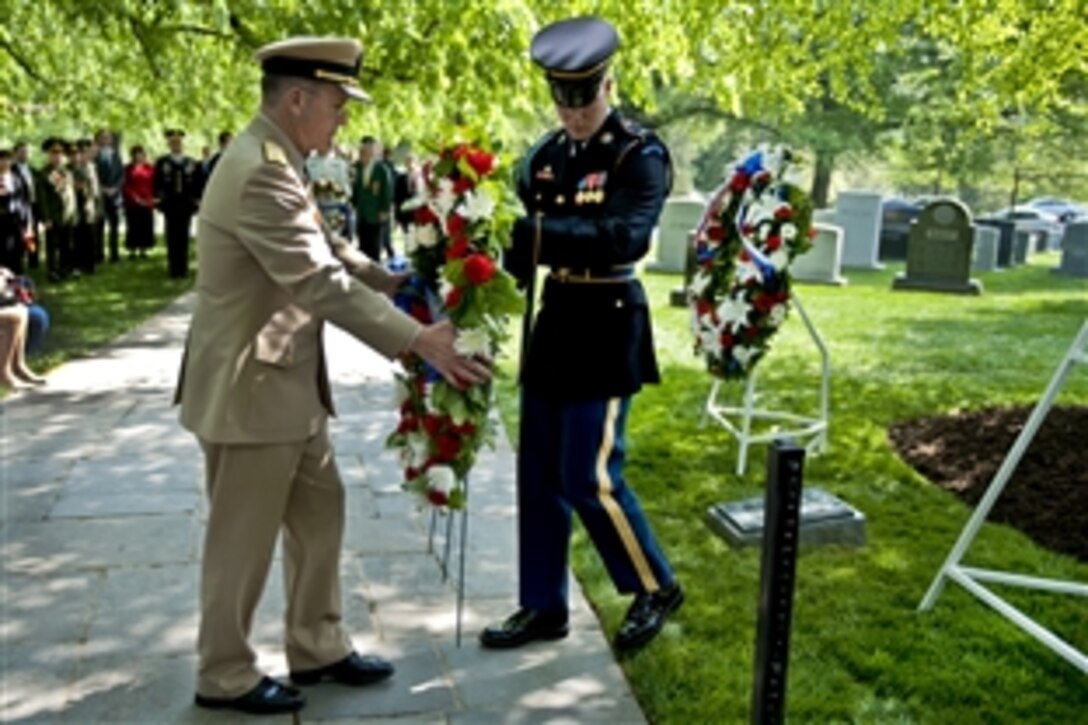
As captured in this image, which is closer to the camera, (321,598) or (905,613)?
(321,598)

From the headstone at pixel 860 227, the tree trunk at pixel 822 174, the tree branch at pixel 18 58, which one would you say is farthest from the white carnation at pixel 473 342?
the tree trunk at pixel 822 174

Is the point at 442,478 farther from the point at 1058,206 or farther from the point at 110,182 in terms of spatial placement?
the point at 1058,206

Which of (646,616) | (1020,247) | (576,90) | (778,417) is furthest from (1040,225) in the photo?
(576,90)

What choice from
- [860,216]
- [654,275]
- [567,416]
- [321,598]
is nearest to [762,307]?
[567,416]

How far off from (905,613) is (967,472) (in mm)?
2473

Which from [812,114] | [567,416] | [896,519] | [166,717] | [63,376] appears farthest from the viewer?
[812,114]

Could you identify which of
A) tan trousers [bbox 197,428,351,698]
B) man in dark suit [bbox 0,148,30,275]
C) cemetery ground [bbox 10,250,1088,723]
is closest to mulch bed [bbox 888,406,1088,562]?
→ cemetery ground [bbox 10,250,1088,723]

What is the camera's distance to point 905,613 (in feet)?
15.6

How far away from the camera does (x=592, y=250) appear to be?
3869mm

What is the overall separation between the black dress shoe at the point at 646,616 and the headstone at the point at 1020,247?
21785mm

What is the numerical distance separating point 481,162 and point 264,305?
868mm

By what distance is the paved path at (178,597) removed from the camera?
3941 millimetres

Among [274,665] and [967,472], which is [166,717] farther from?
[967,472]

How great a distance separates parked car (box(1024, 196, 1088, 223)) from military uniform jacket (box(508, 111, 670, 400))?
40.2 m
